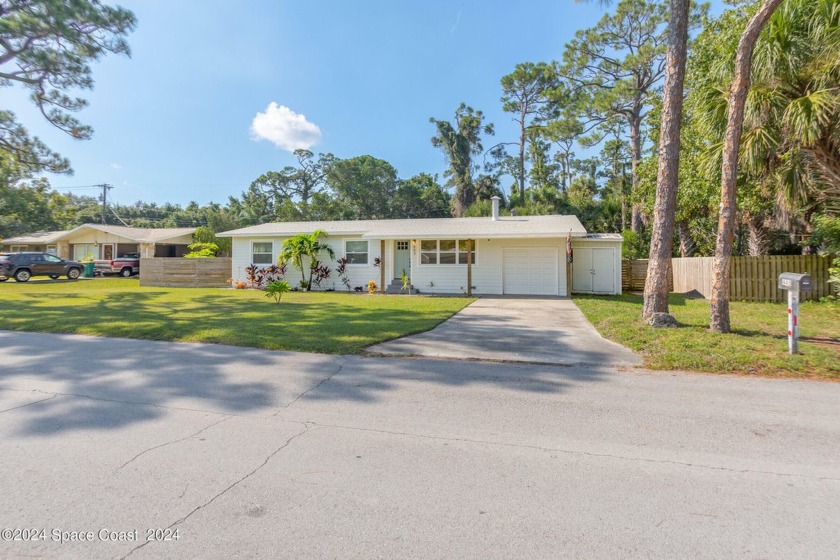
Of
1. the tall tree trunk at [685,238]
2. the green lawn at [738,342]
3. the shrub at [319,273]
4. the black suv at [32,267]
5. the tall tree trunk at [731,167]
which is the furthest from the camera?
the black suv at [32,267]

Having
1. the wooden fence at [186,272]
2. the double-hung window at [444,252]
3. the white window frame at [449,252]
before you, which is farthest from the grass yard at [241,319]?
the wooden fence at [186,272]

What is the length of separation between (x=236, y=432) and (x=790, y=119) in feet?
39.4

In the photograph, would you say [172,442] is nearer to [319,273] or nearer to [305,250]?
[305,250]

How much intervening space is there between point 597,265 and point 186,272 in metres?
19.9

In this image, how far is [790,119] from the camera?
9234mm

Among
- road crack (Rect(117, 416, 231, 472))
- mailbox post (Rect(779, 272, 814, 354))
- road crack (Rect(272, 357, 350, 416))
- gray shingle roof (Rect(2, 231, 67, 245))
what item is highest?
gray shingle roof (Rect(2, 231, 67, 245))

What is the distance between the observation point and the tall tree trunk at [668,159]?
8.58m

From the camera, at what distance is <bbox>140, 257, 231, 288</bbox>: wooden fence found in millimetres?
21797

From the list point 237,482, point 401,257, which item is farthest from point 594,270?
point 237,482

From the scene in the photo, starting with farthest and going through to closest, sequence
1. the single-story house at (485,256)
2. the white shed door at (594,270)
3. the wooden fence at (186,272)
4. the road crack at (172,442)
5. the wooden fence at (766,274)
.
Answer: the wooden fence at (186,272)
the white shed door at (594,270)
the single-story house at (485,256)
the wooden fence at (766,274)
the road crack at (172,442)

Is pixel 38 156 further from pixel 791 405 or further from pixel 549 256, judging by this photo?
pixel 791 405

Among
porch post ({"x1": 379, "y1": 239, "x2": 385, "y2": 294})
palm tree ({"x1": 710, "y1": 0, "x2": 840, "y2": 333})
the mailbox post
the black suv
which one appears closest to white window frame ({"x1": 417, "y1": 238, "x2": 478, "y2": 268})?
porch post ({"x1": 379, "y1": 239, "x2": 385, "y2": 294})

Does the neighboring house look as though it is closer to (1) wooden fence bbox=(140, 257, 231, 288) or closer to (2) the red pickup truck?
(2) the red pickup truck

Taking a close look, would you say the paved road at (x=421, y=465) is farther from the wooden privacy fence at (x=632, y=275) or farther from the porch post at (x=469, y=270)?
the wooden privacy fence at (x=632, y=275)
